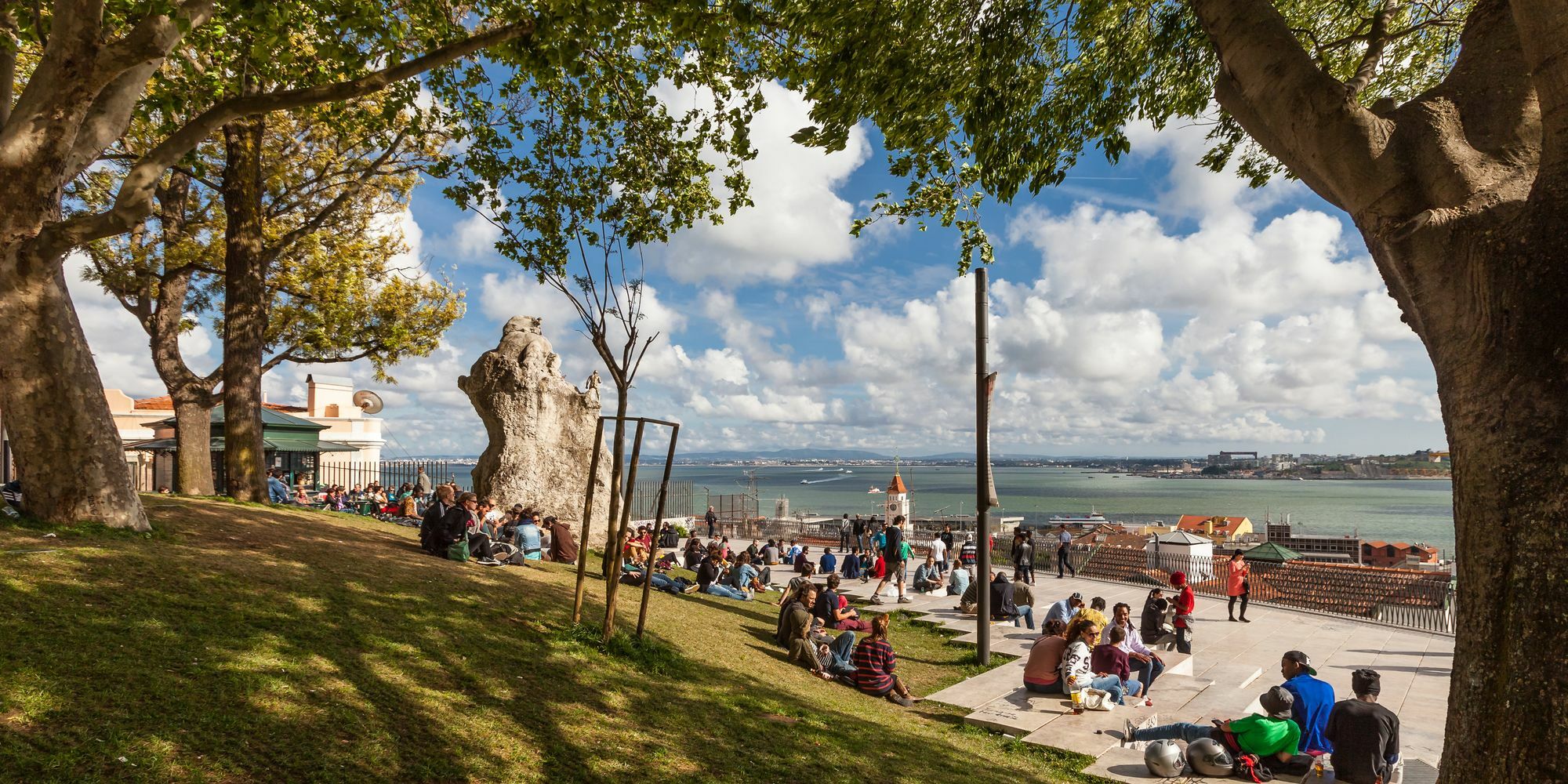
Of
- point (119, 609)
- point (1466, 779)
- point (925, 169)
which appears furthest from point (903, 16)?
point (119, 609)

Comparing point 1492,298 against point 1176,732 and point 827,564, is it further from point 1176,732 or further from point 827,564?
point 827,564

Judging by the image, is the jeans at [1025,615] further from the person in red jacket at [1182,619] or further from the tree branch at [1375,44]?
the tree branch at [1375,44]

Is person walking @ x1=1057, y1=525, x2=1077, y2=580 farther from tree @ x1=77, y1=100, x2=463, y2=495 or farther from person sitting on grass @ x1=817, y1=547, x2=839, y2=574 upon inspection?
tree @ x1=77, y1=100, x2=463, y2=495

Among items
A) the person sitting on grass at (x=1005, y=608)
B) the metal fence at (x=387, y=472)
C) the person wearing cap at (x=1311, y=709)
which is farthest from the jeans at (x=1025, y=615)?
the metal fence at (x=387, y=472)

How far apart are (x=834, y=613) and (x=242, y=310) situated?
11597 millimetres

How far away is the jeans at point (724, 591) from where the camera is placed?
1412cm

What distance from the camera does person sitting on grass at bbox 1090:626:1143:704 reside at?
8.62 meters

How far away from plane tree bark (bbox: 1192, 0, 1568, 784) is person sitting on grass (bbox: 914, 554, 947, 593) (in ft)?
48.0

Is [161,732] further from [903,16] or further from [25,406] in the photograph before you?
[903,16]

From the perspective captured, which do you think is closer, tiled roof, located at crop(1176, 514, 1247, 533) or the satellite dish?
the satellite dish

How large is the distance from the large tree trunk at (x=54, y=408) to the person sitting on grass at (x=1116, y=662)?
34.1 feet

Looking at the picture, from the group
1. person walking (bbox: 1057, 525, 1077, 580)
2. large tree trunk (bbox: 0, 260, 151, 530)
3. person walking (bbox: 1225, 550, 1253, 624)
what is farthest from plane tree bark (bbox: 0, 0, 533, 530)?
person walking (bbox: 1057, 525, 1077, 580)

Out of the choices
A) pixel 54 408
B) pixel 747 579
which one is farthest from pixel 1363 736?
pixel 54 408

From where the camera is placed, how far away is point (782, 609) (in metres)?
10.8
